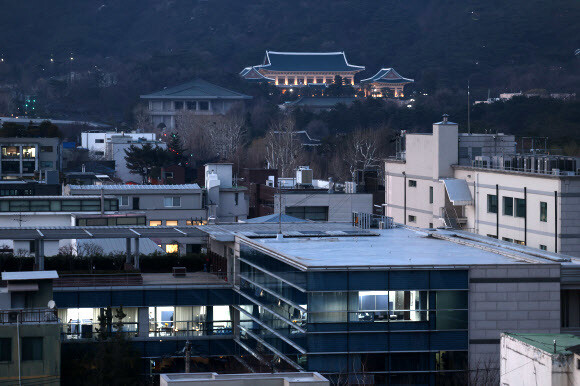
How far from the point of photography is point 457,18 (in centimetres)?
16875

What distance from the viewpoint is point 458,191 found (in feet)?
106

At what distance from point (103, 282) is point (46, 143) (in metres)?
40.7

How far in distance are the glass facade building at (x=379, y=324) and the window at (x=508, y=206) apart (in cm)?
1046

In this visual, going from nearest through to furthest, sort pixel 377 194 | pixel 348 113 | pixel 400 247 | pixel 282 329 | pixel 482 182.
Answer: pixel 282 329 → pixel 400 247 → pixel 482 182 → pixel 377 194 → pixel 348 113

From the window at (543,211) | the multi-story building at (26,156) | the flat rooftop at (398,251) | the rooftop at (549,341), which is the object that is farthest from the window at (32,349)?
the multi-story building at (26,156)

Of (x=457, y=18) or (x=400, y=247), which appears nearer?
(x=400, y=247)

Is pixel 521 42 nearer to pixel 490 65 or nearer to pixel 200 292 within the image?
pixel 490 65

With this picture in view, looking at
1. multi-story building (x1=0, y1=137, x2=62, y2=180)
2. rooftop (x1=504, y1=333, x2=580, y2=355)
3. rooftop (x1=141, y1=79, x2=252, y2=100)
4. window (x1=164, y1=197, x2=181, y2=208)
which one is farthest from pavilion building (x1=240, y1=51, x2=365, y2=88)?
rooftop (x1=504, y1=333, x2=580, y2=355)

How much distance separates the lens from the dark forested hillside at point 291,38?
146 metres

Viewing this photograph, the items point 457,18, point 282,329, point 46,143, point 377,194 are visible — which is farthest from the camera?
point 457,18

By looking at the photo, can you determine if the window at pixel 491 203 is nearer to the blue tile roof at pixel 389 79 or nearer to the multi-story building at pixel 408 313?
the multi-story building at pixel 408 313

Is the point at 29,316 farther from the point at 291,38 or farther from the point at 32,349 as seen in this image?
the point at 291,38

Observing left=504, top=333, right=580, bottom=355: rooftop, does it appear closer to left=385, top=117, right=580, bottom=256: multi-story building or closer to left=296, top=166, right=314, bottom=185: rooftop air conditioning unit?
left=385, top=117, right=580, bottom=256: multi-story building

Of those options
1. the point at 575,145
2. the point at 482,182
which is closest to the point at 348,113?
the point at 575,145
